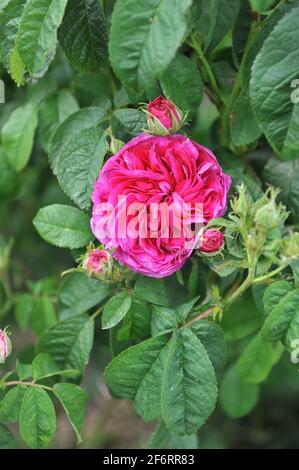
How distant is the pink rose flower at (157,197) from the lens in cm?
98

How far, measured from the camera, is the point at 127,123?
1111 mm

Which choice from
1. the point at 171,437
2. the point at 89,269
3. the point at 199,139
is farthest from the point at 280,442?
the point at 89,269

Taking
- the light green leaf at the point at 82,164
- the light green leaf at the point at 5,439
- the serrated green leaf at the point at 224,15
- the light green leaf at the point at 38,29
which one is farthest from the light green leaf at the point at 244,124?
the light green leaf at the point at 5,439

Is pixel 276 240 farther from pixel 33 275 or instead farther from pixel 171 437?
pixel 33 275

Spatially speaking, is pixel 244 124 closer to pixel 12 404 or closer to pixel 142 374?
pixel 142 374

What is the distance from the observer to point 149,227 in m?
0.98

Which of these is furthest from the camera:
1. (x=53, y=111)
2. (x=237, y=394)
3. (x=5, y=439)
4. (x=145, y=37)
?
(x=237, y=394)

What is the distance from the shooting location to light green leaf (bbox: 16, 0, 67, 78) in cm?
93

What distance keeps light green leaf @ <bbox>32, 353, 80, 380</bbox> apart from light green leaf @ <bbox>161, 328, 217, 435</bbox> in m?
0.23

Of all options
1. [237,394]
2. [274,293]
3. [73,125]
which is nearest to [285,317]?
[274,293]

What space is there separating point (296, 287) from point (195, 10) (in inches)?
16.5

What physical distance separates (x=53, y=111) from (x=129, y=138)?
0.31m

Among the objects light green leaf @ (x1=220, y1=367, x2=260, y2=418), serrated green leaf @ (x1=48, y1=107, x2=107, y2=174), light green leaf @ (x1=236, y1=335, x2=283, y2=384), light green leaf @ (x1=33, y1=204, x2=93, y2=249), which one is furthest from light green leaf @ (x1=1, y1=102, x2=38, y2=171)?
light green leaf @ (x1=220, y1=367, x2=260, y2=418)

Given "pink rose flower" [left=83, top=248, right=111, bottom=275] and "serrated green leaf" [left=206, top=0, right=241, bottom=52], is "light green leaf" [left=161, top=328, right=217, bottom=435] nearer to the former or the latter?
"pink rose flower" [left=83, top=248, right=111, bottom=275]
